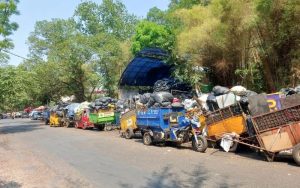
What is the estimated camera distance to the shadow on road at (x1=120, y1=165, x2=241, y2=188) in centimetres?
814

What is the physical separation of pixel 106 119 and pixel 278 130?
15.2 m

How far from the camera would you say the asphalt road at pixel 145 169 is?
27.8ft

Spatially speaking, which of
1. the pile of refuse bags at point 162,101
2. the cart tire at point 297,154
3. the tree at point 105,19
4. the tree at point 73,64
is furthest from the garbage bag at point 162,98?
the tree at point 105,19

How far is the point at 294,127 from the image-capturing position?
1005 cm

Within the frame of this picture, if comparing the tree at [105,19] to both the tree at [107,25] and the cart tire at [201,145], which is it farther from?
the cart tire at [201,145]

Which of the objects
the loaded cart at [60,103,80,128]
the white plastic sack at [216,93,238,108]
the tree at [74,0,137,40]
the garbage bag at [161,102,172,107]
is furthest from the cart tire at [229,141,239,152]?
the tree at [74,0,137,40]

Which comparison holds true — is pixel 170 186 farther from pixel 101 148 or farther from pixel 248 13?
pixel 248 13

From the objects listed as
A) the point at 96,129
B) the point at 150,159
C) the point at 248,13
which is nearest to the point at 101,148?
the point at 150,159

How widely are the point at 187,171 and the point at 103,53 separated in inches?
1317

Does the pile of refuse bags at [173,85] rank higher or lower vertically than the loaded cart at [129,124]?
higher

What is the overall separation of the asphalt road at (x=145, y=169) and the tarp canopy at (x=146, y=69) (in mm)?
14263

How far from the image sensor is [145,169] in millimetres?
10047

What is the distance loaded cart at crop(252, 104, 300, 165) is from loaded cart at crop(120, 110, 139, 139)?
7.71 m

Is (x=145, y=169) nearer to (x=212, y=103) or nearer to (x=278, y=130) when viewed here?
(x=278, y=130)
